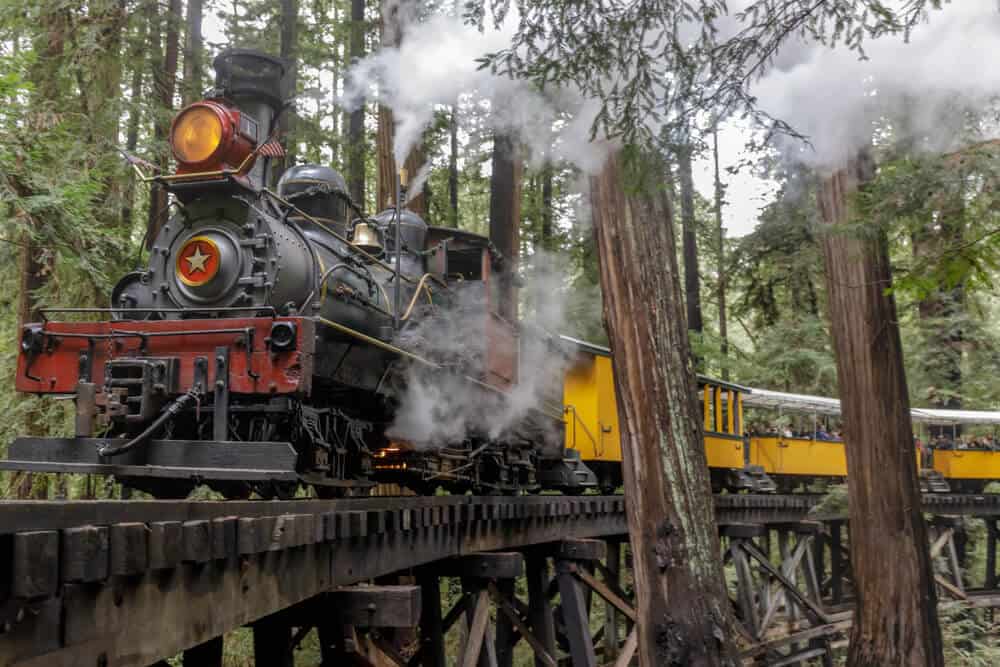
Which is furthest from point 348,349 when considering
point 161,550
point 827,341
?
point 827,341

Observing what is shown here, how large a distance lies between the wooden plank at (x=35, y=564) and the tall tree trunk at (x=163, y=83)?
1043 cm

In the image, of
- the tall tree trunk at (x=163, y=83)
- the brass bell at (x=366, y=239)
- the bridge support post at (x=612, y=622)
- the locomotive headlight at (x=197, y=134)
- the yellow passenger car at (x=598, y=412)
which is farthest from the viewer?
the tall tree trunk at (x=163, y=83)

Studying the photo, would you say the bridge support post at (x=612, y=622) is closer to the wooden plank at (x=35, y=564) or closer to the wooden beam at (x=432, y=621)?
the wooden beam at (x=432, y=621)

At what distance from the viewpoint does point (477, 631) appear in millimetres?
6742

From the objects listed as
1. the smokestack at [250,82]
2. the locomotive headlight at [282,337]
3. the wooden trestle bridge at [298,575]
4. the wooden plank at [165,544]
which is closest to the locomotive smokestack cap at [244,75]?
the smokestack at [250,82]

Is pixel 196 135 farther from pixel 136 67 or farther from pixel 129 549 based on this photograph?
pixel 136 67

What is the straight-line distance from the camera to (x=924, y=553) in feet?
28.8

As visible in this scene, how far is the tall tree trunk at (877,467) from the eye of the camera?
859 cm

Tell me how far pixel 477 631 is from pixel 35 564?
4.86m

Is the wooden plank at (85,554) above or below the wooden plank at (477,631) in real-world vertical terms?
above

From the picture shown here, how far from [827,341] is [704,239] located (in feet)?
20.2

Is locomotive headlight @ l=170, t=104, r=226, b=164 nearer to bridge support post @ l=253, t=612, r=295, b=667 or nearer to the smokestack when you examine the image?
the smokestack

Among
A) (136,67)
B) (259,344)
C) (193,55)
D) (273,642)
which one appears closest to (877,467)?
(259,344)

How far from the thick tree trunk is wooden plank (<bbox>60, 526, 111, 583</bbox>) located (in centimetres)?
436
